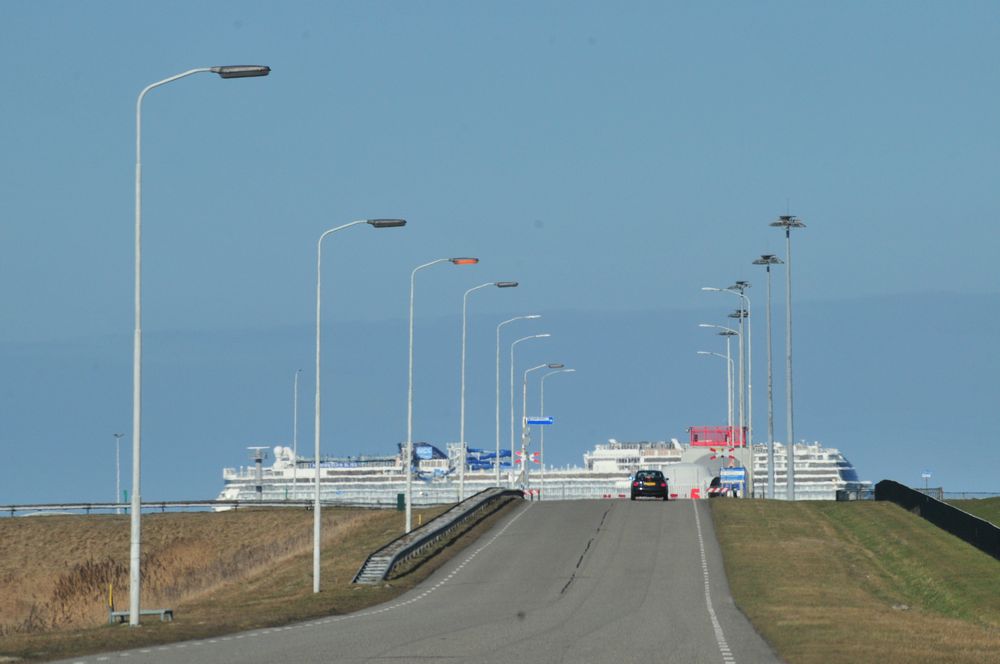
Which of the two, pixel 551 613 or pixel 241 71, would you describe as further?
pixel 551 613

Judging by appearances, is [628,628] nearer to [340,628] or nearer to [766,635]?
[766,635]

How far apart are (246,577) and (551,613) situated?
86.4ft

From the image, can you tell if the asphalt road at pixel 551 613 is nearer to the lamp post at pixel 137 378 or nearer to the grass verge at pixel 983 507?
the lamp post at pixel 137 378

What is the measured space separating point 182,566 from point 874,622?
45227 millimetres

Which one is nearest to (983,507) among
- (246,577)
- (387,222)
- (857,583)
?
(857,583)

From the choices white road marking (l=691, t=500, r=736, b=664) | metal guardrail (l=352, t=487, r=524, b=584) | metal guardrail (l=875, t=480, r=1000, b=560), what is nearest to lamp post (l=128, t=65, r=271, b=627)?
white road marking (l=691, t=500, r=736, b=664)

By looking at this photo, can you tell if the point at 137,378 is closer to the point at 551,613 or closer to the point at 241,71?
the point at 241,71

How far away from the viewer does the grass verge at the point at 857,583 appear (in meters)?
34.2

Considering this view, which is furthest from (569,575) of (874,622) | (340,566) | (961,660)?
(961,660)

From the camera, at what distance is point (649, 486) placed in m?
95.1

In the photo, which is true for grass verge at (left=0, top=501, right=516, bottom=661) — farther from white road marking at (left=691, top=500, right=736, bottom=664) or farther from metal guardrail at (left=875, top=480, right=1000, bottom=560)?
metal guardrail at (left=875, top=480, right=1000, bottom=560)

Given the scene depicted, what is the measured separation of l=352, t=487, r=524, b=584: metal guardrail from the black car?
8306 millimetres

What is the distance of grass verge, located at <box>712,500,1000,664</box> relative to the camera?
34.2 m

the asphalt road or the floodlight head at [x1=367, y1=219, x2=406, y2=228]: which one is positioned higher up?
the floodlight head at [x1=367, y1=219, x2=406, y2=228]
